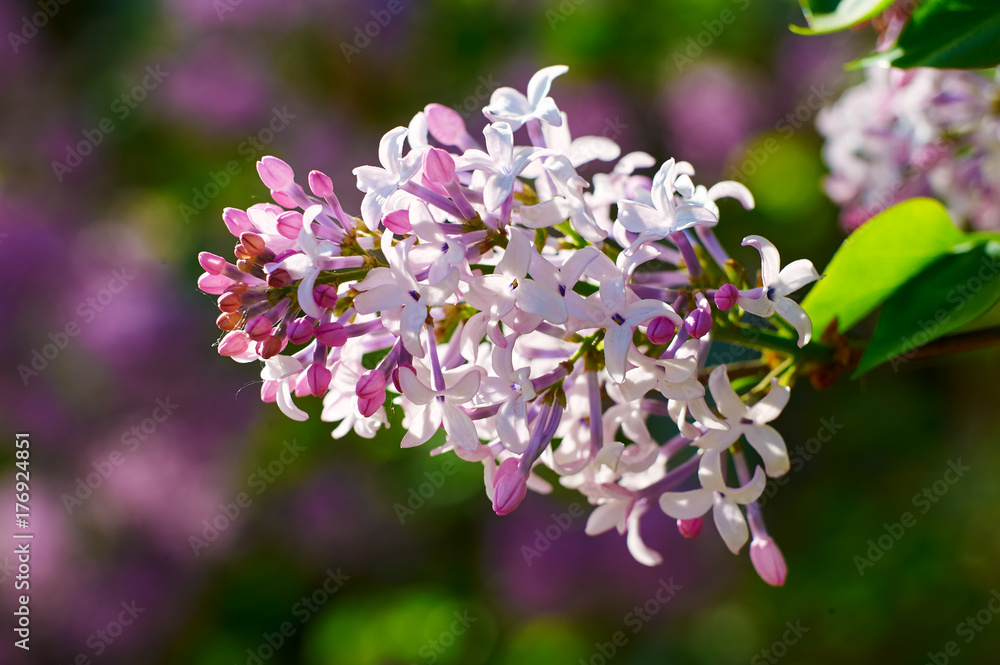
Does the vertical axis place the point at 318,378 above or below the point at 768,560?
above

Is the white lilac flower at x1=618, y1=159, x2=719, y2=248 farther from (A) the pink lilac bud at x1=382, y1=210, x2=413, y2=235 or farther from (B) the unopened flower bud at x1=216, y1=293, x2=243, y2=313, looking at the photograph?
(B) the unopened flower bud at x1=216, y1=293, x2=243, y2=313

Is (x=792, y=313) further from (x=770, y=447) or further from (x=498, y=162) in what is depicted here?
(x=498, y=162)

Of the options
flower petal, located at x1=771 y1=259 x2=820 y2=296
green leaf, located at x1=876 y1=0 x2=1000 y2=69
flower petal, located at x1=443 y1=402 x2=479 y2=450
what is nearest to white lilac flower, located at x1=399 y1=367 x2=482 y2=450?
flower petal, located at x1=443 y1=402 x2=479 y2=450

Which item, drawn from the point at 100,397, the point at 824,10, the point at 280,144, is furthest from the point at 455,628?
the point at 824,10

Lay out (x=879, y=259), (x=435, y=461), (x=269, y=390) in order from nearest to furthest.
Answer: (x=269, y=390) < (x=879, y=259) < (x=435, y=461)

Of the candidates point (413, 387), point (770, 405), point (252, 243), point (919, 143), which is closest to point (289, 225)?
point (252, 243)

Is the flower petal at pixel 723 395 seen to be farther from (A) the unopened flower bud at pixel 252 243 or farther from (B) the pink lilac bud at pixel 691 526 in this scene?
(A) the unopened flower bud at pixel 252 243
